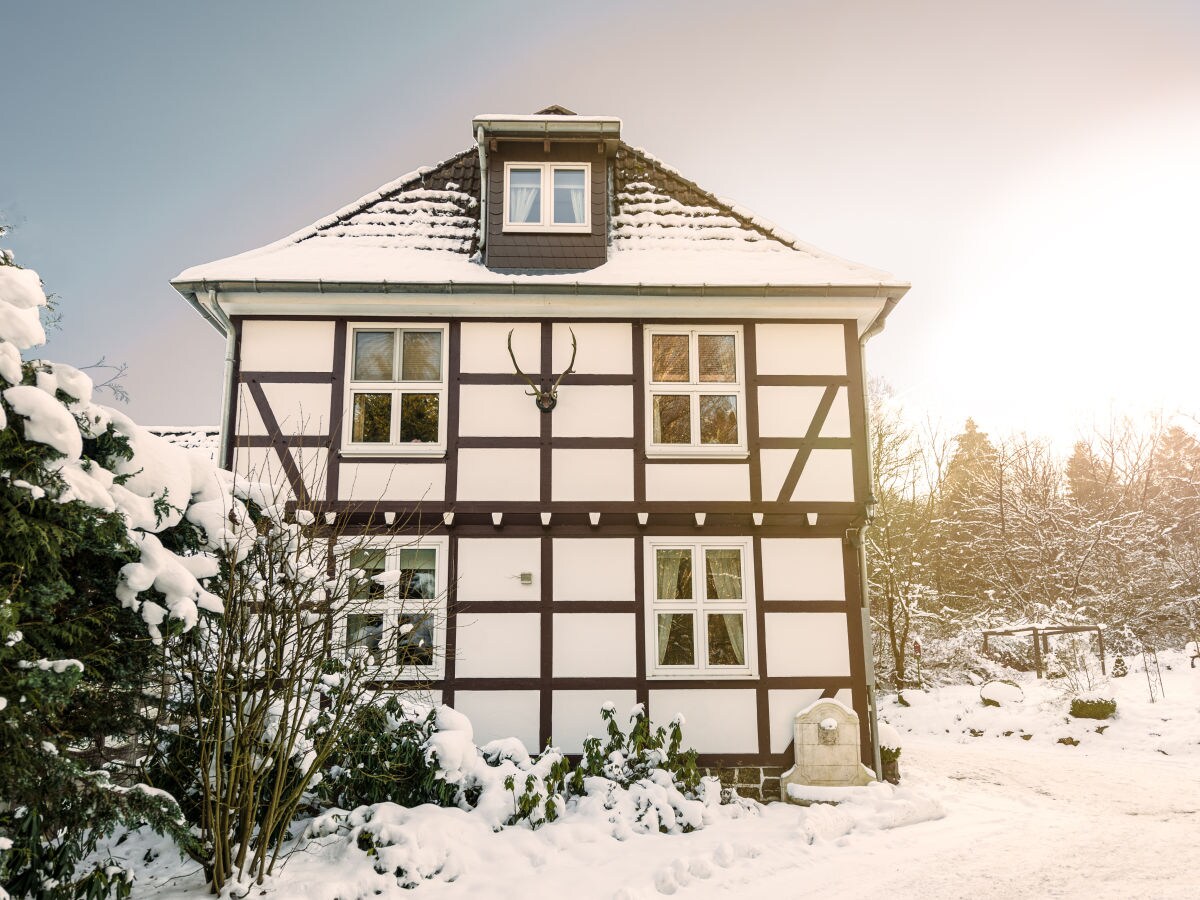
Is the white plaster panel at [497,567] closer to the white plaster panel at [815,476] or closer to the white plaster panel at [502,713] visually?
the white plaster panel at [502,713]

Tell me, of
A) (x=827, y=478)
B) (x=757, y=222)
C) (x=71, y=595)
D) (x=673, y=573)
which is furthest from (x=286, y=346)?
(x=827, y=478)

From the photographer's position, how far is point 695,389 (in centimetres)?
943

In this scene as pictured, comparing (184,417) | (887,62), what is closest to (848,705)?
(887,62)

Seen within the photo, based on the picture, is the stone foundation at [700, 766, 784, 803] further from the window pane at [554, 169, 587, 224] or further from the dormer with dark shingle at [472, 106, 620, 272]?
the window pane at [554, 169, 587, 224]

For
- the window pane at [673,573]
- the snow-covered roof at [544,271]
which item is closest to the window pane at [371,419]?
the snow-covered roof at [544,271]

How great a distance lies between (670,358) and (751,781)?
14.8 feet

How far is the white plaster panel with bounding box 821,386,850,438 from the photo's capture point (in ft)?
30.9

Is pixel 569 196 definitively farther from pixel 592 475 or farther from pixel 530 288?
pixel 592 475

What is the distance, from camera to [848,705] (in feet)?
29.2

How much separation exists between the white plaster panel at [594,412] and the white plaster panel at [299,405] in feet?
7.30

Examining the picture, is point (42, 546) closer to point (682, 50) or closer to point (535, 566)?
point (535, 566)

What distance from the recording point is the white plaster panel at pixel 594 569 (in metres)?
8.93

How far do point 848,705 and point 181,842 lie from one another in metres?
6.41

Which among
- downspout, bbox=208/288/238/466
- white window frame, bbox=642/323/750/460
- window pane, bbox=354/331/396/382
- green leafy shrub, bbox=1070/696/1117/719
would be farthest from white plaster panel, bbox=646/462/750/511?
green leafy shrub, bbox=1070/696/1117/719
